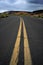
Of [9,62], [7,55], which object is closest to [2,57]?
[7,55]

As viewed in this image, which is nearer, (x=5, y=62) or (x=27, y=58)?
(x=5, y=62)

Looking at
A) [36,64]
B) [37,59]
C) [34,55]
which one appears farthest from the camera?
[34,55]

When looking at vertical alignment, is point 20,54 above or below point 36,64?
above

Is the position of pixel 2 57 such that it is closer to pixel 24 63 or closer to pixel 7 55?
pixel 7 55

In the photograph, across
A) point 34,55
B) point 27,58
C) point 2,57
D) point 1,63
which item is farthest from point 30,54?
point 1,63

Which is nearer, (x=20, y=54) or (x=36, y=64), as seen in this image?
(x=36, y=64)

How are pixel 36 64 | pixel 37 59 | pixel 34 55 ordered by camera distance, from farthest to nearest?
1. pixel 34 55
2. pixel 37 59
3. pixel 36 64

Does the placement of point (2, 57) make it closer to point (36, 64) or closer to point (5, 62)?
point (5, 62)

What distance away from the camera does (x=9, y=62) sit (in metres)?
6.39

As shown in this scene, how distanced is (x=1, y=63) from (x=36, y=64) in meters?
1.09

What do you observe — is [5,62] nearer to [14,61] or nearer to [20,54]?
[14,61]

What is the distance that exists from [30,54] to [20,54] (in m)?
0.40

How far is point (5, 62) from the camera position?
252 inches

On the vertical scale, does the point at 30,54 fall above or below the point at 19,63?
above
